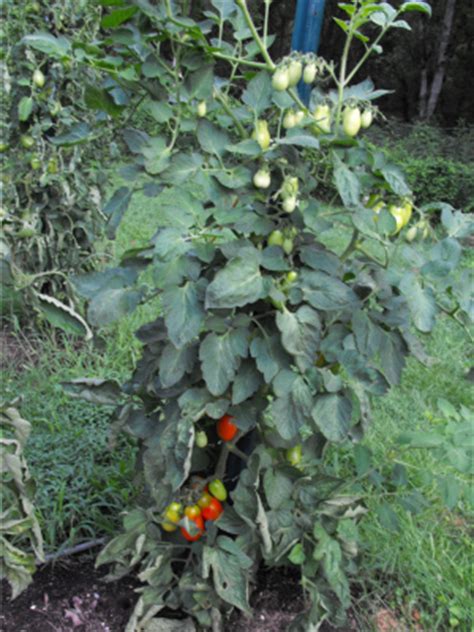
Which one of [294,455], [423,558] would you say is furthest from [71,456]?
[423,558]

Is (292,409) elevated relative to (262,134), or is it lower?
lower

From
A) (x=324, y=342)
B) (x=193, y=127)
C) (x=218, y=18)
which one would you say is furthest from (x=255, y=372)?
(x=218, y=18)

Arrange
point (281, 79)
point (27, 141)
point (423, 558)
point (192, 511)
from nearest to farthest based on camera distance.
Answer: point (281, 79) → point (192, 511) → point (423, 558) → point (27, 141)

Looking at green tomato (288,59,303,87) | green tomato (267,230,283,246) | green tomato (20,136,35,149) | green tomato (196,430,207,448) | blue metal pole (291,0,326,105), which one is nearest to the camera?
green tomato (288,59,303,87)

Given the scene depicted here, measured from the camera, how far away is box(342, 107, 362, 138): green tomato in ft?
3.69

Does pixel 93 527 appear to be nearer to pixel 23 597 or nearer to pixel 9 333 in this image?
pixel 23 597

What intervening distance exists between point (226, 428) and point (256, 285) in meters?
0.42

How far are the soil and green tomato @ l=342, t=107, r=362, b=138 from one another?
3.69 feet

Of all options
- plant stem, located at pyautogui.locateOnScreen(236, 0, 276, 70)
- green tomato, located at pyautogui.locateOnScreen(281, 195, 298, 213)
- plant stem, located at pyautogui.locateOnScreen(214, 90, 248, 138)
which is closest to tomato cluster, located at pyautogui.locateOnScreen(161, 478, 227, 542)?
green tomato, located at pyautogui.locateOnScreen(281, 195, 298, 213)

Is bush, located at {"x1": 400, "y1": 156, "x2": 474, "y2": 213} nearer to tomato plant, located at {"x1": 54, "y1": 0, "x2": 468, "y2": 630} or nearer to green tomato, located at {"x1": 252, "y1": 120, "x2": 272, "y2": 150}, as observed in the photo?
tomato plant, located at {"x1": 54, "y1": 0, "x2": 468, "y2": 630}

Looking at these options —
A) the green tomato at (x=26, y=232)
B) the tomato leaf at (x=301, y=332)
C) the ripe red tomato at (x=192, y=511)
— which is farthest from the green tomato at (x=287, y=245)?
the green tomato at (x=26, y=232)

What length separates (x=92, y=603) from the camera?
1592 mm

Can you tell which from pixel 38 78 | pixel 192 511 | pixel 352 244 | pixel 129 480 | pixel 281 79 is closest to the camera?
pixel 281 79

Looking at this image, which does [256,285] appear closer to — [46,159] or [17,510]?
[17,510]
